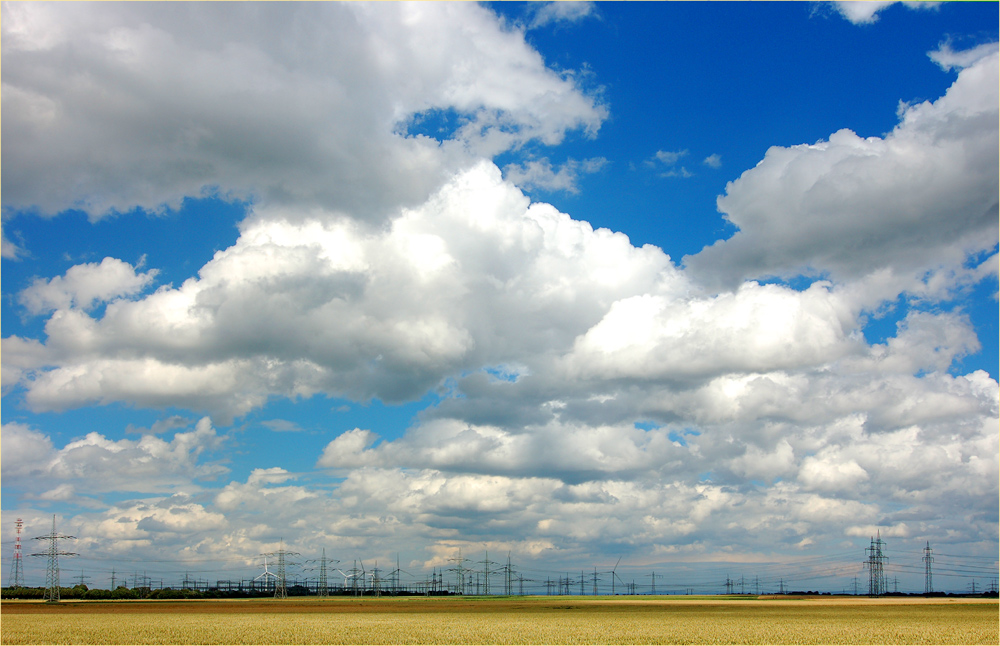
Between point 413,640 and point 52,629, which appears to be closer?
point 413,640

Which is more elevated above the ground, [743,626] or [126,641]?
[126,641]

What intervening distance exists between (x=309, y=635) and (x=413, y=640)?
14101 millimetres

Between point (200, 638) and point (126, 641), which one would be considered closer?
point (126, 641)

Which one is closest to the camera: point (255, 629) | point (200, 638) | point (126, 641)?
point (126, 641)

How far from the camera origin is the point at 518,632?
82125mm

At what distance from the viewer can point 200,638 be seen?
75312 mm

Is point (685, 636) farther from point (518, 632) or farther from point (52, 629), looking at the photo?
point (52, 629)

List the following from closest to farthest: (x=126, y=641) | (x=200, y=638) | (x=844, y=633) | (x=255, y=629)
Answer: (x=126, y=641) → (x=200, y=638) → (x=844, y=633) → (x=255, y=629)

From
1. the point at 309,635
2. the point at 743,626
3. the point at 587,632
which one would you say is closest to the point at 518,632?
the point at 587,632

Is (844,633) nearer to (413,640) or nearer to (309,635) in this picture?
(413,640)

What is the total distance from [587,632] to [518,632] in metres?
8.08

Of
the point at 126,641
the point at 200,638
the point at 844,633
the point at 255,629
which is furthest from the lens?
the point at 255,629

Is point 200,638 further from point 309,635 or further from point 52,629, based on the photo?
point 52,629

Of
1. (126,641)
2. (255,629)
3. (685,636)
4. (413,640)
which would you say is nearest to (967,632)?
(685,636)
